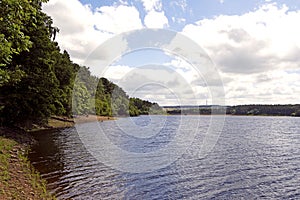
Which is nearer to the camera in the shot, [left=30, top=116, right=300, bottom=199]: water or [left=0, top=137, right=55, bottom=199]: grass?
[left=0, top=137, right=55, bottom=199]: grass

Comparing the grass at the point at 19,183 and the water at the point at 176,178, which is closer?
the grass at the point at 19,183

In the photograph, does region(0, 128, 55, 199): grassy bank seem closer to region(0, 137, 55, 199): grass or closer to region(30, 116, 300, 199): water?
region(0, 137, 55, 199): grass

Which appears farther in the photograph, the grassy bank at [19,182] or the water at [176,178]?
the water at [176,178]

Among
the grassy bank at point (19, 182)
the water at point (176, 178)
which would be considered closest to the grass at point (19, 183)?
the grassy bank at point (19, 182)

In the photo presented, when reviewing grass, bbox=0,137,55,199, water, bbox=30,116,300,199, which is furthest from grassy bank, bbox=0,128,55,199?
water, bbox=30,116,300,199

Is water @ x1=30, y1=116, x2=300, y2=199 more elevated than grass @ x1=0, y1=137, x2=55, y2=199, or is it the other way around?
grass @ x1=0, y1=137, x2=55, y2=199

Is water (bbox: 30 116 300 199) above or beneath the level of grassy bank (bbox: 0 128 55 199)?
beneath

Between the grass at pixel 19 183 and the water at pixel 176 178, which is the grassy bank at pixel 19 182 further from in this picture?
the water at pixel 176 178

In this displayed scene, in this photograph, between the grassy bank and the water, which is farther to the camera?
the water

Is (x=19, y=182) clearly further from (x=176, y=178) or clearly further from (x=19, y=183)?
(x=176, y=178)

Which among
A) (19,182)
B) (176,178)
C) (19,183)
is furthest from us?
(176,178)

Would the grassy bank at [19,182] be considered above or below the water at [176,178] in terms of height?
above

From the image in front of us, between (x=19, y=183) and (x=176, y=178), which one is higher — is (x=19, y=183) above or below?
above

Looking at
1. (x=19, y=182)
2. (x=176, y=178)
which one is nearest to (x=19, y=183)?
(x=19, y=182)
